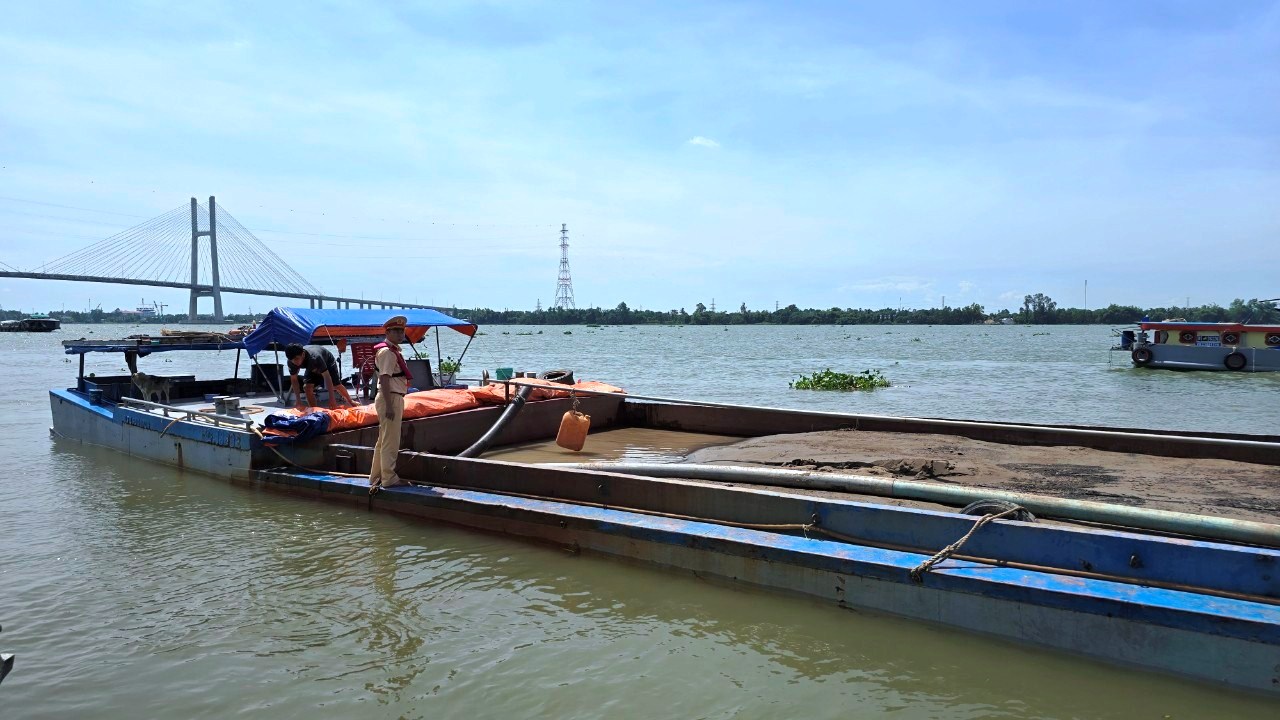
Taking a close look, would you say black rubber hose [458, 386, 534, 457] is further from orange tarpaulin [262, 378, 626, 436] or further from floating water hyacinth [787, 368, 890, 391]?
floating water hyacinth [787, 368, 890, 391]

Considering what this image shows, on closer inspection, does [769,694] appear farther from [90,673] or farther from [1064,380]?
[1064,380]

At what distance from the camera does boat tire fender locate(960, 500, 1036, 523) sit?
5.17 meters

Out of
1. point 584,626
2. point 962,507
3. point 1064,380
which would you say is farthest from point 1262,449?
point 1064,380

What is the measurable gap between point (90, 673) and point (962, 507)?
588 centimetres

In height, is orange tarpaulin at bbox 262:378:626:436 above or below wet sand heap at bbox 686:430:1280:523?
above

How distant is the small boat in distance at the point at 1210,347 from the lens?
3247cm

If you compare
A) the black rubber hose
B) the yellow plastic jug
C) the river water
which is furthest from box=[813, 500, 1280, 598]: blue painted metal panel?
the black rubber hose

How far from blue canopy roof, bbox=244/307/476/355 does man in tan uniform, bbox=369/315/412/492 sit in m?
4.35

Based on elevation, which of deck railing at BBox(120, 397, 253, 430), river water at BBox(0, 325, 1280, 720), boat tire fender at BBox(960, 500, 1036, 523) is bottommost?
river water at BBox(0, 325, 1280, 720)

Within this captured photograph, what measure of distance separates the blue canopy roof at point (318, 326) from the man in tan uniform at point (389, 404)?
4349mm

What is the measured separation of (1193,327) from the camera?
34.1 m

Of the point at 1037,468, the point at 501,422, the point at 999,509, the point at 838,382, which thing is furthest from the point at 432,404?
the point at 838,382

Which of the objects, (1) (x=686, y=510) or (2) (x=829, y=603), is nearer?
(2) (x=829, y=603)

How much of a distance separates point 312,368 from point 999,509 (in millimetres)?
9505
